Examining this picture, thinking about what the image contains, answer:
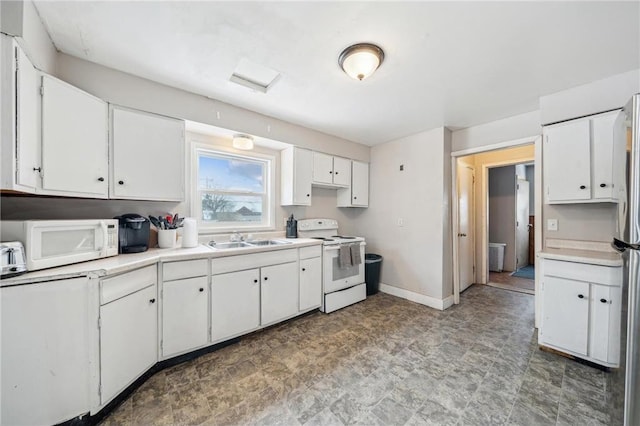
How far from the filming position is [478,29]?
153cm

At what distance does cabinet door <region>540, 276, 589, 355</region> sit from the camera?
6.43ft

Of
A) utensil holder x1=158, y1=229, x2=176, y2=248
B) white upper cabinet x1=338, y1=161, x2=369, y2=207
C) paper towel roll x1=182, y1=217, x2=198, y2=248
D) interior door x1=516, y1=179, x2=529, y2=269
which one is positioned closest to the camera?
utensil holder x1=158, y1=229, x2=176, y2=248

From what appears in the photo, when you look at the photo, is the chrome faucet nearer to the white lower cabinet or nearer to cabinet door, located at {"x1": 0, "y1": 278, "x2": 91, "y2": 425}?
the white lower cabinet

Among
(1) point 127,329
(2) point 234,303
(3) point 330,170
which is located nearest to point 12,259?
(1) point 127,329

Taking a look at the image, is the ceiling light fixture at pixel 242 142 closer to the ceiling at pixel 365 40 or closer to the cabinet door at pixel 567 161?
the ceiling at pixel 365 40

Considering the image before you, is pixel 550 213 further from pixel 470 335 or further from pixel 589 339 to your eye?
pixel 470 335

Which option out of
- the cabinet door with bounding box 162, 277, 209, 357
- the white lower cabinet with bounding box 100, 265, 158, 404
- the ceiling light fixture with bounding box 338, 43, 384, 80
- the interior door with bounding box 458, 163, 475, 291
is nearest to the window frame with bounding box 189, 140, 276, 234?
the cabinet door with bounding box 162, 277, 209, 357

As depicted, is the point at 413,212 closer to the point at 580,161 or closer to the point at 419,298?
A: the point at 419,298

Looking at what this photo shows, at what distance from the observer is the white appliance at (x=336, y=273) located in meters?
3.10

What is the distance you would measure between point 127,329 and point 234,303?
828mm

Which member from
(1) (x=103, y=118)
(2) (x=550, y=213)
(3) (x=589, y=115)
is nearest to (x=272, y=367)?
(1) (x=103, y=118)

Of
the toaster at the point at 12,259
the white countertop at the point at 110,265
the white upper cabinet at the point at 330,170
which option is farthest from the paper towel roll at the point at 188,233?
the white upper cabinet at the point at 330,170

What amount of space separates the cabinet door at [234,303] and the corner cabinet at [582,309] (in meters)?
2.72

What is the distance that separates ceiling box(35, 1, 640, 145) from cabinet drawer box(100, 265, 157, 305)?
1650 mm
